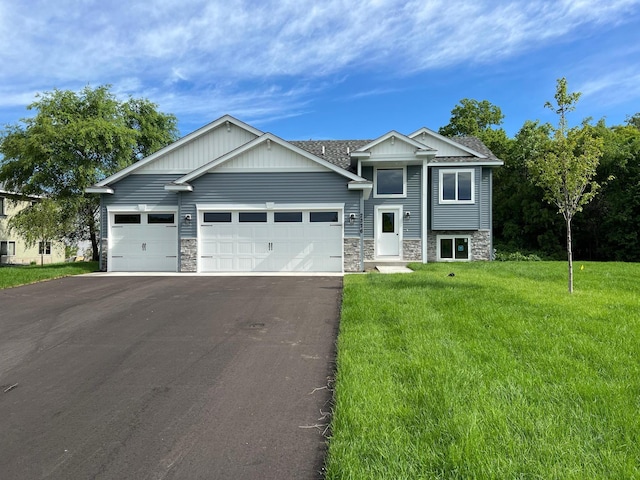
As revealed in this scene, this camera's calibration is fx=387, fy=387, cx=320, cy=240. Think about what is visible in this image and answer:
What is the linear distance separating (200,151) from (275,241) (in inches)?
208

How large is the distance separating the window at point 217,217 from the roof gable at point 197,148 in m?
2.46

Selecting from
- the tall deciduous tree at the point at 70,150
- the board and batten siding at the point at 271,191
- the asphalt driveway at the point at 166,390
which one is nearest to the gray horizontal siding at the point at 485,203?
the board and batten siding at the point at 271,191

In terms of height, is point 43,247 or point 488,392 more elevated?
point 43,247

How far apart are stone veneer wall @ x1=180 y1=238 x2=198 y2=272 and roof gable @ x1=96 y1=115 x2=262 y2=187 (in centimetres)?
312

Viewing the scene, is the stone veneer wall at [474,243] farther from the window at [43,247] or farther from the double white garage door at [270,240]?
the window at [43,247]

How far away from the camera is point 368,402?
327 centimetres

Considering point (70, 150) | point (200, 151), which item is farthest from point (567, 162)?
point (70, 150)

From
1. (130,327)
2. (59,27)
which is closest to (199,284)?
(130,327)

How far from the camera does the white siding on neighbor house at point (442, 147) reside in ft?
60.5

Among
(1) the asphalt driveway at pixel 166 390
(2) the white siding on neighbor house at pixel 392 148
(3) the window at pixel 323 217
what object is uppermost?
(2) the white siding on neighbor house at pixel 392 148

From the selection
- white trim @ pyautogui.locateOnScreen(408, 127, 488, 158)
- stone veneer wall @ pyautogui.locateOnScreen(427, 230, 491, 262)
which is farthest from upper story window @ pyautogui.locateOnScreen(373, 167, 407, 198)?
stone veneer wall @ pyautogui.locateOnScreen(427, 230, 491, 262)

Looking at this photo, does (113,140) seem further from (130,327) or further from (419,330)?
(419,330)

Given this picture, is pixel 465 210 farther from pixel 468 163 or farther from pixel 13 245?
pixel 13 245

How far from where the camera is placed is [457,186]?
18062mm
